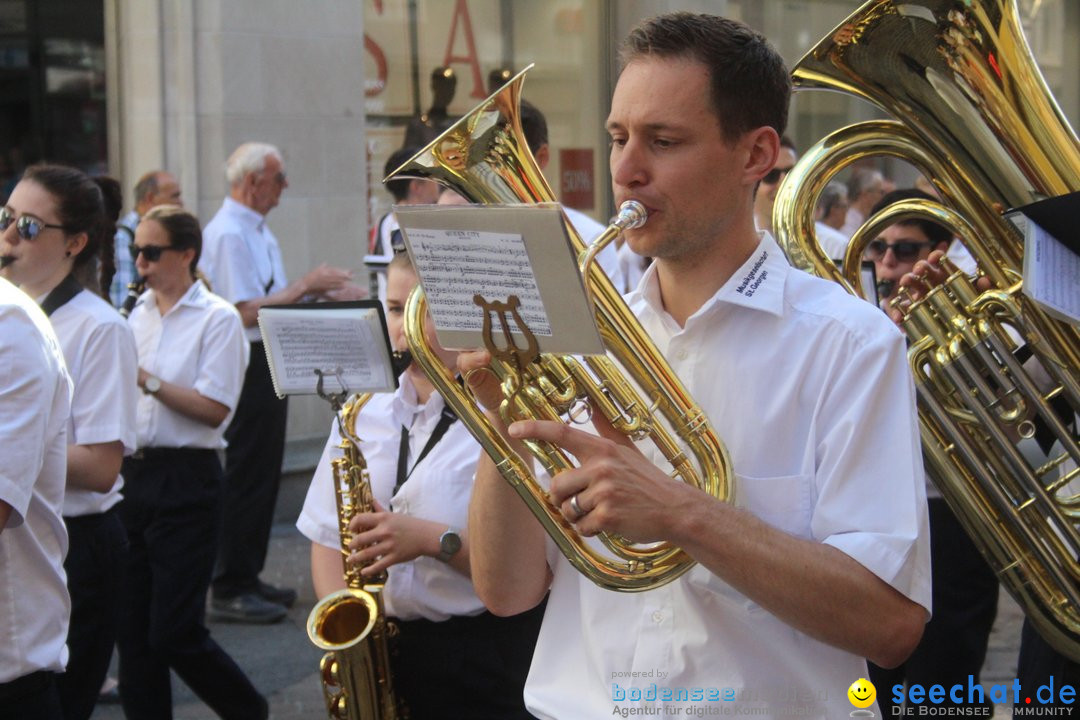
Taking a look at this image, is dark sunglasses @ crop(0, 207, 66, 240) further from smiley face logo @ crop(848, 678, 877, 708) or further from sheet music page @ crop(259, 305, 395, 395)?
smiley face logo @ crop(848, 678, 877, 708)

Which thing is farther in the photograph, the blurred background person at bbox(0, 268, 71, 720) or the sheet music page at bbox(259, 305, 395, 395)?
the sheet music page at bbox(259, 305, 395, 395)

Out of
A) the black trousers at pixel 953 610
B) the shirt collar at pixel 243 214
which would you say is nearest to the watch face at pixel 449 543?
the black trousers at pixel 953 610

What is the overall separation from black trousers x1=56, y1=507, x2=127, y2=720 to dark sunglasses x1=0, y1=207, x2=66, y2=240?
82cm

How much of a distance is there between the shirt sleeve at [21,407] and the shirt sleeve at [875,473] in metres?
1.66

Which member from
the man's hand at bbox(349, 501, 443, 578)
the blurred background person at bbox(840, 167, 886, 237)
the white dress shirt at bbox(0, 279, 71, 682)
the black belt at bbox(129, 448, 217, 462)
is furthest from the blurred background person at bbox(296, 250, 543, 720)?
the blurred background person at bbox(840, 167, 886, 237)

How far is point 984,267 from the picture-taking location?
3141mm

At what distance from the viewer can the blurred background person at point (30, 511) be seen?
2.88 meters

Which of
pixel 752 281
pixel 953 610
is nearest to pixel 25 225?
pixel 752 281

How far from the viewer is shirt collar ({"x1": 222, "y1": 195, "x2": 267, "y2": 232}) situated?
7.39 m

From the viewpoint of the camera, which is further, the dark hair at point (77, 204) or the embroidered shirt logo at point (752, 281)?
the dark hair at point (77, 204)

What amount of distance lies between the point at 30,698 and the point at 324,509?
30.7 inches

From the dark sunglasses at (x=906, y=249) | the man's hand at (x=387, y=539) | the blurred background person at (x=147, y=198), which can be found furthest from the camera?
the blurred background person at (x=147, y=198)

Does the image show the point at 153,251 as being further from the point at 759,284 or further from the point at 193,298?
the point at 759,284

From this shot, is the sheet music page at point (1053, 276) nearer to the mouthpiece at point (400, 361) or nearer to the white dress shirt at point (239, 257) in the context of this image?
the mouthpiece at point (400, 361)
